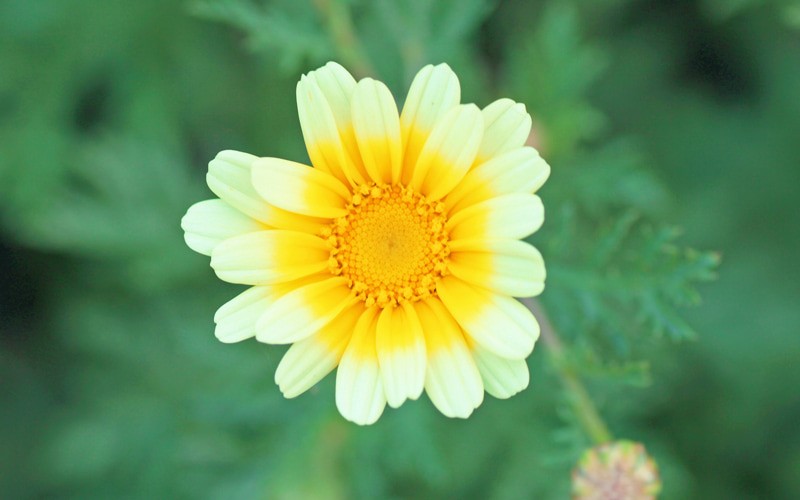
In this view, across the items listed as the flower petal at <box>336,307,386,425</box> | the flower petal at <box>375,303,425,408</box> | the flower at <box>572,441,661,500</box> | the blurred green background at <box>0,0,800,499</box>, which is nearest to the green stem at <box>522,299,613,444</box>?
the flower at <box>572,441,661,500</box>

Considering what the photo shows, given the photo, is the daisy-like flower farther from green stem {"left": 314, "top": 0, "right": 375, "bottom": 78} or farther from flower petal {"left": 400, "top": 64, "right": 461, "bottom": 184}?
green stem {"left": 314, "top": 0, "right": 375, "bottom": 78}

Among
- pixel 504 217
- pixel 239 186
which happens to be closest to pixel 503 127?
pixel 504 217

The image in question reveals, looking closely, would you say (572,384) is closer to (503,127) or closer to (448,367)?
(448,367)

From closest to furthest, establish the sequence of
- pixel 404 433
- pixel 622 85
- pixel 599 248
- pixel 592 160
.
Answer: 1. pixel 599 248
2. pixel 404 433
3. pixel 592 160
4. pixel 622 85

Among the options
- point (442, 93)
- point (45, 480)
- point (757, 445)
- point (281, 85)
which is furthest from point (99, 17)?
point (757, 445)

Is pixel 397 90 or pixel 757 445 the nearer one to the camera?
pixel 397 90

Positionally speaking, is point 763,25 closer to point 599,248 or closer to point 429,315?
point 599,248
